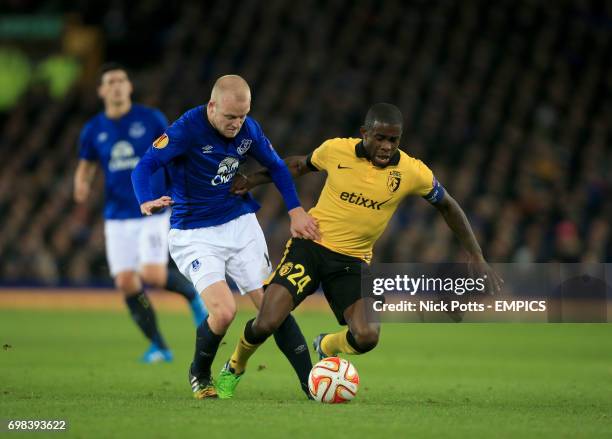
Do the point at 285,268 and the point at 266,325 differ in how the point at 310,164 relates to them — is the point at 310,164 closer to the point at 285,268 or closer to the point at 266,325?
the point at 285,268

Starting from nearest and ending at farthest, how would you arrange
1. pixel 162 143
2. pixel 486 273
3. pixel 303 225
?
1. pixel 162 143
2. pixel 486 273
3. pixel 303 225

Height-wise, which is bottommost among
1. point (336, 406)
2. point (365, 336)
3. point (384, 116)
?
point (336, 406)

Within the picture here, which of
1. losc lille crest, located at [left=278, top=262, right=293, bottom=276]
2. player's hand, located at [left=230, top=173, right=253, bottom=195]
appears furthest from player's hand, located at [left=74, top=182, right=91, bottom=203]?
losc lille crest, located at [left=278, top=262, right=293, bottom=276]

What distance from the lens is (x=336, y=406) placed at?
6879 mm

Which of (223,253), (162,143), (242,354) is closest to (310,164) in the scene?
(223,253)

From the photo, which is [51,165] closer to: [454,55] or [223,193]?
[454,55]

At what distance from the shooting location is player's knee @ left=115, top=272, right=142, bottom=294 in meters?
10.3

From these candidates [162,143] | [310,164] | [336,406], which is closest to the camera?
[336,406]

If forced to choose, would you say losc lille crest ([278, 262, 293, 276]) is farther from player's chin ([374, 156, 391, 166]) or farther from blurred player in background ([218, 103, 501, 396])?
player's chin ([374, 156, 391, 166])

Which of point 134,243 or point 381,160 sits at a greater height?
point 134,243

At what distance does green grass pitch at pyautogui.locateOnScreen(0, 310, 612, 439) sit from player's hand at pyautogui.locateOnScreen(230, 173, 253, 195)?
1.40m

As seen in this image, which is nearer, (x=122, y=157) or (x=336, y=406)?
(x=336, y=406)

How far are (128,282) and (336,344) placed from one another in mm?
3206

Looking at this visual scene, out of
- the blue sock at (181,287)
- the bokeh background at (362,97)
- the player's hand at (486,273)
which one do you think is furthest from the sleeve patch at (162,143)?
the bokeh background at (362,97)
